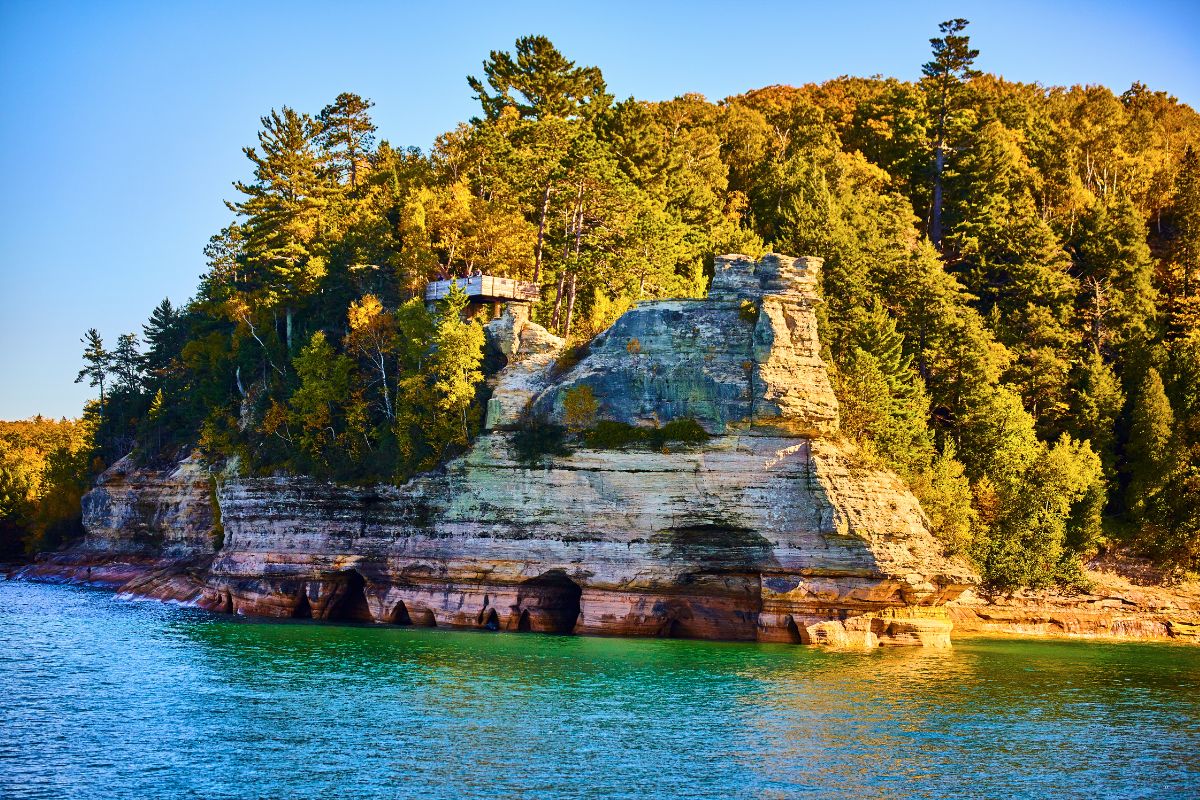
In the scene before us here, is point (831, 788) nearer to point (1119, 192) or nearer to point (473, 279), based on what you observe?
point (473, 279)

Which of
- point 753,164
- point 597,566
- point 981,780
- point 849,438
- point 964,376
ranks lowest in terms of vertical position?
point 981,780

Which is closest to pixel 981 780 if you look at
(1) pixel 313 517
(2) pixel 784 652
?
(2) pixel 784 652

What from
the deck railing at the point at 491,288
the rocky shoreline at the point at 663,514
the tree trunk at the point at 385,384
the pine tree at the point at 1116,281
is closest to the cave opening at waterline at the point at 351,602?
the rocky shoreline at the point at 663,514

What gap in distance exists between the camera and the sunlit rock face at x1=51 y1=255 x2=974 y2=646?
4316 centimetres

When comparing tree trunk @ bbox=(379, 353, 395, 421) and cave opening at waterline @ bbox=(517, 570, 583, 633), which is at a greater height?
tree trunk @ bbox=(379, 353, 395, 421)

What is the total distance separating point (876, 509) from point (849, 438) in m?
4.18

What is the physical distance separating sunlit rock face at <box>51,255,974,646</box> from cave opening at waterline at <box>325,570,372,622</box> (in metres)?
1.37

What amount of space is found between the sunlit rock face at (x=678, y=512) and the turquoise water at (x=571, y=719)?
7.21 ft

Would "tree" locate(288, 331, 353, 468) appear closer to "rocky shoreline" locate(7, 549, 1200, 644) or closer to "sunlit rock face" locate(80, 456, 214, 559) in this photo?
"rocky shoreline" locate(7, 549, 1200, 644)

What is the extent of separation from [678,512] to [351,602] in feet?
A: 57.9

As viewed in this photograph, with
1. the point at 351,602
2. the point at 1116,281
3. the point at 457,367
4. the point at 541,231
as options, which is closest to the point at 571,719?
the point at 457,367

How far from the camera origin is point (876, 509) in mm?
43156

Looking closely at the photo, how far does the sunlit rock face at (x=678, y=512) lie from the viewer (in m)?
43.2

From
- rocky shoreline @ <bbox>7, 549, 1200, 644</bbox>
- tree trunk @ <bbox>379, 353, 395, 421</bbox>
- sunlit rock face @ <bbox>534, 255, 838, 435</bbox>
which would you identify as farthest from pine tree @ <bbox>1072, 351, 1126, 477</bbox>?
tree trunk @ <bbox>379, 353, 395, 421</bbox>
